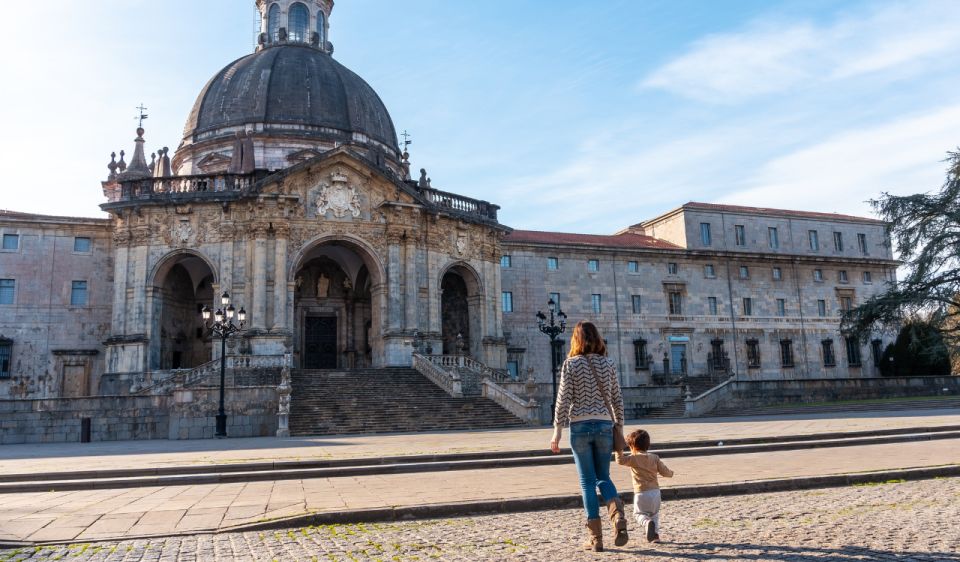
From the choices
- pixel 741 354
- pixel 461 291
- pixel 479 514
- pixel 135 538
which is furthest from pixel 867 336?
pixel 135 538

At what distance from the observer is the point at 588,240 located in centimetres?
5116

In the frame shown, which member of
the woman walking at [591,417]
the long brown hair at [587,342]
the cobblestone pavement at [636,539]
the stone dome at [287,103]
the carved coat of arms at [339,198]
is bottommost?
the cobblestone pavement at [636,539]

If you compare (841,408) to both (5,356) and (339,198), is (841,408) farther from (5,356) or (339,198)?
(5,356)

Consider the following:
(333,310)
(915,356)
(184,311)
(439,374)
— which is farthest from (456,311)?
(915,356)

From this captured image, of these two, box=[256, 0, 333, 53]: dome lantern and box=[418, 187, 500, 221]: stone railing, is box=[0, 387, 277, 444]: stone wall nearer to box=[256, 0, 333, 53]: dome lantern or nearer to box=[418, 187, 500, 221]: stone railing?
box=[418, 187, 500, 221]: stone railing

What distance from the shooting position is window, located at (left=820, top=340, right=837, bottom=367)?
179ft

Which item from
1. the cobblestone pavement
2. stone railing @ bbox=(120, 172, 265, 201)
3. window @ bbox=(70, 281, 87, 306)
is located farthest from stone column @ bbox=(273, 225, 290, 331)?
the cobblestone pavement

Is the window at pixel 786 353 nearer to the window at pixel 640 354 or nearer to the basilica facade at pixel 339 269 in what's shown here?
the basilica facade at pixel 339 269

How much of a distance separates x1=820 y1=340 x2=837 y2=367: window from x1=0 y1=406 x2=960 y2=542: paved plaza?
39542 millimetres

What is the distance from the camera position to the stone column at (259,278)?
35.5 m

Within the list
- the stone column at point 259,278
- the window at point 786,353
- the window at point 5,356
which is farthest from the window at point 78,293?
the window at point 786,353

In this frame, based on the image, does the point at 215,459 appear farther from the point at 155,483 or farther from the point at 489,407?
the point at 489,407

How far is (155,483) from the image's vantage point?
42.7 feet

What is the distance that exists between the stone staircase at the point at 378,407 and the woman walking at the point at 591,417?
65.4 feet
